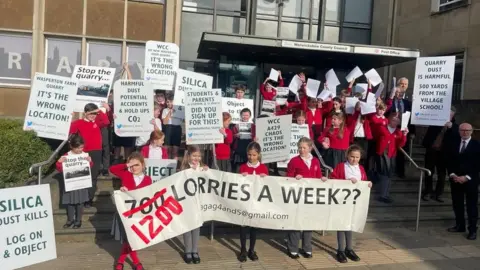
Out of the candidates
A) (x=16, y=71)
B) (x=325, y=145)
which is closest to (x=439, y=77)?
(x=325, y=145)

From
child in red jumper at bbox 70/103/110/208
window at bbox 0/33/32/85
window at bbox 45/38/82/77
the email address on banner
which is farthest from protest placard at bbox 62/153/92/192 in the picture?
window at bbox 0/33/32/85

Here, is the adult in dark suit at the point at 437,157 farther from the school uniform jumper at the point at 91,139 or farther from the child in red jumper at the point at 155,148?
the school uniform jumper at the point at 91,139

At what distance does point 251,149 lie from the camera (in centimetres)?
626

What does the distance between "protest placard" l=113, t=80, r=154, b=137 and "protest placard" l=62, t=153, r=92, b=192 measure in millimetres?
924

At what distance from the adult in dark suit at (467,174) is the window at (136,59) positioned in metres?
9.20

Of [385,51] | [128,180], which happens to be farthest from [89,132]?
[385,51]

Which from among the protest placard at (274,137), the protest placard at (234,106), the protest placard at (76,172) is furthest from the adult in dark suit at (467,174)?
the protest placard at (76,172)

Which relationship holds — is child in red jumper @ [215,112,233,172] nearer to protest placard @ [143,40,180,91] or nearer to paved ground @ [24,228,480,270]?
paved ground @ [24,228,480,270]

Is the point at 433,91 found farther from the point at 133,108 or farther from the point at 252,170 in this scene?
the point at 133,108

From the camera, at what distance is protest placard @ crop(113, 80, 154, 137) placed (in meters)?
7.49

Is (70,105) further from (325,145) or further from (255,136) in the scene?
(325,145)

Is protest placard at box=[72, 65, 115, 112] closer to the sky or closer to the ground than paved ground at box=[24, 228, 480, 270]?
closer to the sky

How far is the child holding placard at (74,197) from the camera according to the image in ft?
21.9

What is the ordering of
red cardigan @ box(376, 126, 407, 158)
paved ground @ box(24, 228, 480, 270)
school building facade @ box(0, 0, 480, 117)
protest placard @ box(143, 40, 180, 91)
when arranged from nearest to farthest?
paved ground @ box(24, 228, 480, 270)
protest placard @ box(143, 40, 180, 91)
red cardigan @ box(376, 126, 407, 158)
school building facade @ box(0, 0, 480, 117)
